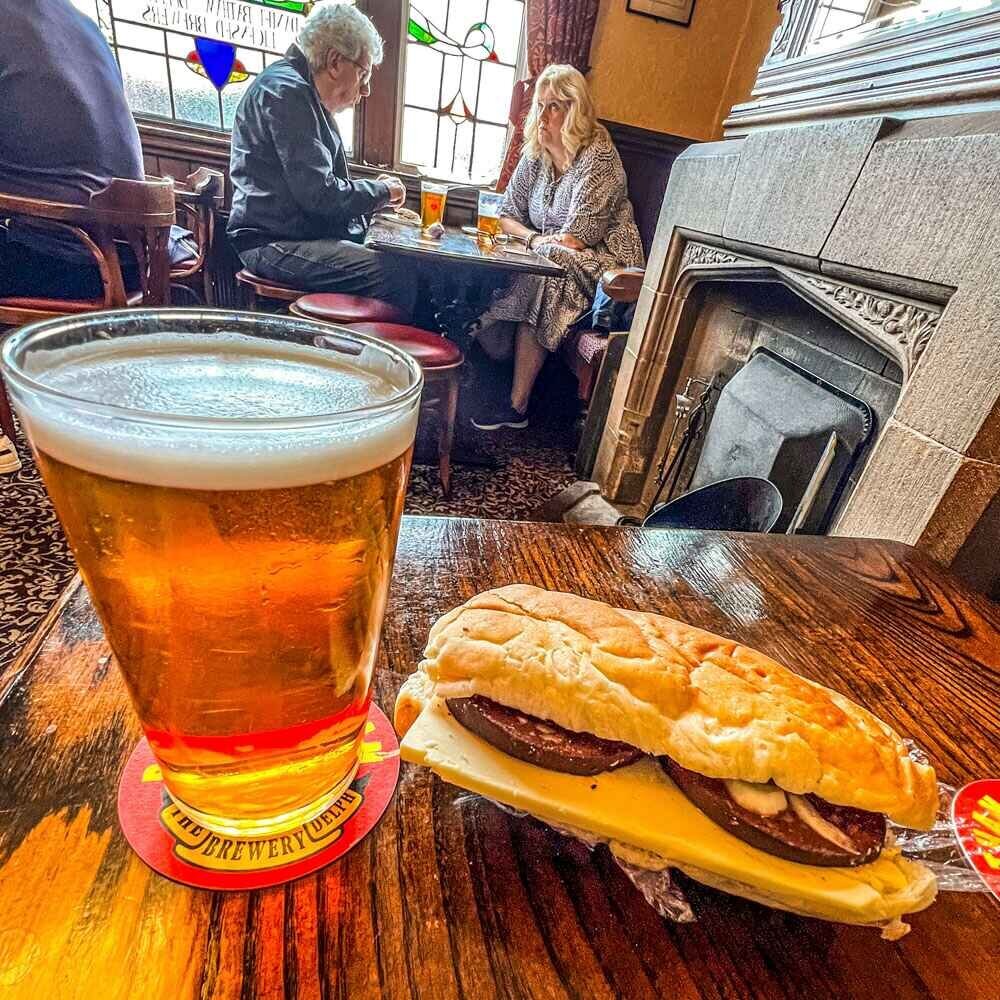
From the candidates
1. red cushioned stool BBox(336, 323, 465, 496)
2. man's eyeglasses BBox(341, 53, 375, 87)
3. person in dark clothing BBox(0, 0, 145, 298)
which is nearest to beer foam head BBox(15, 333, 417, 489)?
red cushioned stool BBox(336, 323, 465, 496)

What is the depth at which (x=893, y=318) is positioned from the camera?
4.12 ft

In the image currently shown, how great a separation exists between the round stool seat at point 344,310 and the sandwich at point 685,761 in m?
1.94

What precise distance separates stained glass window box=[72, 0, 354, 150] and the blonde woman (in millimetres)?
1375

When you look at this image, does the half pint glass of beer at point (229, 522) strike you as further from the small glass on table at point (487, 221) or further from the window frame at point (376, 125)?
the window frame at point (376, 125)

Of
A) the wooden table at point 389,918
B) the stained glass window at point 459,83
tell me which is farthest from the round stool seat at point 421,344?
the stained glass window at point 459,83

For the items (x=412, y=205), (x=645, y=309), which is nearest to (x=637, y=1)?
(x=412, y=205)

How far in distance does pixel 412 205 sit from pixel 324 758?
15.2 feet

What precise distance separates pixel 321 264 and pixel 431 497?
1.20 m

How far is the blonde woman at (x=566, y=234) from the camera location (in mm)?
3367

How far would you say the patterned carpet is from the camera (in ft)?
5.10

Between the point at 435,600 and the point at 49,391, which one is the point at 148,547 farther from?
the point at 435,600

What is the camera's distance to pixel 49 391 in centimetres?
26

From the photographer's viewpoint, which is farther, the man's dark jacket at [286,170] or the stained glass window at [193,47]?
the stained glass window at [193,47]

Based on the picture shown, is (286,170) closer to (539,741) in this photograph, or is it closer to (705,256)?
(705,256)
